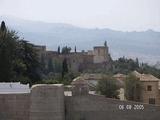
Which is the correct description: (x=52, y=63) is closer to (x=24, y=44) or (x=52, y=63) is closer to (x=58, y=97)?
(x=24, y=44)

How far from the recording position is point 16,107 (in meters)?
27.2

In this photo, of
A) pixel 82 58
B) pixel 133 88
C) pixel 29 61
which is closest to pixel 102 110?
pixel 133 88

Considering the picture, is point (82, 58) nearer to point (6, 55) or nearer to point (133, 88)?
point (133, 88)

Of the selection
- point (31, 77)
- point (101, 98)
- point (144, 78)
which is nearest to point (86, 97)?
point (101, 98)

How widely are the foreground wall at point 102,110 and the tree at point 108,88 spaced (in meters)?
18.8

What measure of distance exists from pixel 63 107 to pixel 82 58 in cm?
9192

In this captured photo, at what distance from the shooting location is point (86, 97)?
27141 mm

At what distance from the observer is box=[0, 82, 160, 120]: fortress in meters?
26.8

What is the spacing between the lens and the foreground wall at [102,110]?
87.8 ft

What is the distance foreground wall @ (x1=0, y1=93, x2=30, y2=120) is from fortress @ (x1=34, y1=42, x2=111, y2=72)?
7952cm

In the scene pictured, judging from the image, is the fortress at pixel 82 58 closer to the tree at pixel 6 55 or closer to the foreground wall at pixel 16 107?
the tree at pixel 6 55

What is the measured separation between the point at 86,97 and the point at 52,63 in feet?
262

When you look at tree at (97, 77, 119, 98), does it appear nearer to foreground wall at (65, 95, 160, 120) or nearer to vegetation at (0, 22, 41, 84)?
vegetation at (0, 22, 41, 84)
